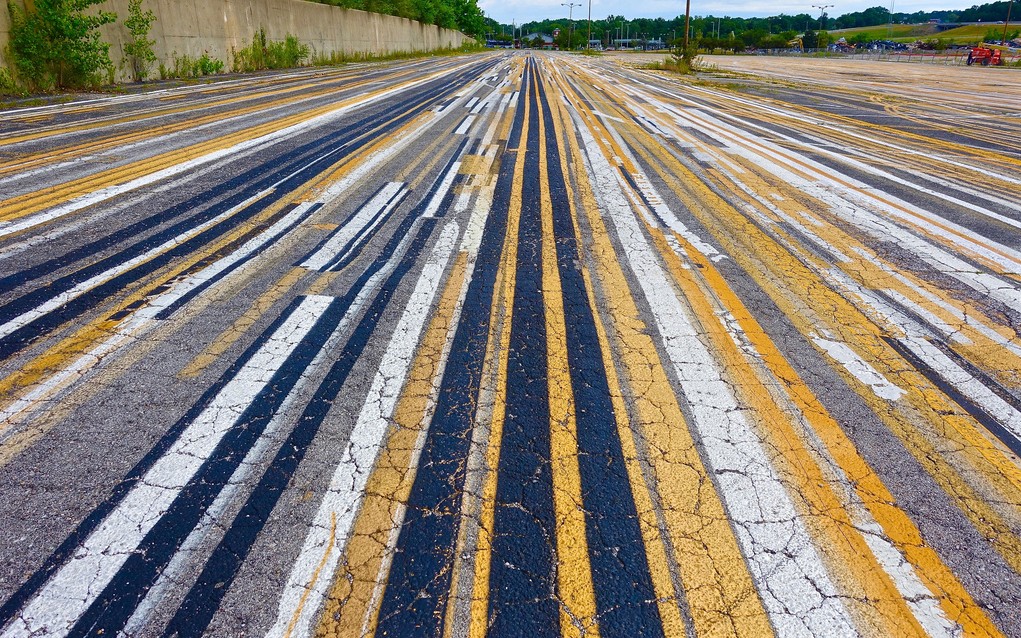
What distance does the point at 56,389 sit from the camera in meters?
3.51

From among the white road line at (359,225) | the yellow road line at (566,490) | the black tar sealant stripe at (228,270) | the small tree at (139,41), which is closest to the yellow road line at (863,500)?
the yellow road line at (566,490)

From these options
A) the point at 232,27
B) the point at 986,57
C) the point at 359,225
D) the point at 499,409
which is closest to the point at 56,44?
the point at 232,27

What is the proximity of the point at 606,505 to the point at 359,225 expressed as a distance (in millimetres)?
4758

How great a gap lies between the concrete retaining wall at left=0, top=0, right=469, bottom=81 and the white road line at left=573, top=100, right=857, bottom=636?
675 inches

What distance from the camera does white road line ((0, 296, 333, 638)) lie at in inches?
86.0

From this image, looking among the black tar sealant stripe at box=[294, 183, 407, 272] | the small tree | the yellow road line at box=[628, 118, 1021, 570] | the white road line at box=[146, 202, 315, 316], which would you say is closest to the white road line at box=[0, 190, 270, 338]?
the white road line at box=[146, 202, 315, 316]

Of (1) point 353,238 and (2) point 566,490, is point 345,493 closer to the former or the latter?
(2) point 566,490

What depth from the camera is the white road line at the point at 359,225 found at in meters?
5.54

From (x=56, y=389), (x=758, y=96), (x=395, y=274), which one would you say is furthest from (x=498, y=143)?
(x=758, y=96)

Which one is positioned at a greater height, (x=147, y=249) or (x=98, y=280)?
(x=147, y=249)

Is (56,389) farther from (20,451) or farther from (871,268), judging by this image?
(871,268)

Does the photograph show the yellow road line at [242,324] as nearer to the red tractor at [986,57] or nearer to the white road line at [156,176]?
the white road line at [156,176]

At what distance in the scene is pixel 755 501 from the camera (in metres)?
2.79

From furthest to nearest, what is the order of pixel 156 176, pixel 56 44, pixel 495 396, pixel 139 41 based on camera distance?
pixel 139 41
pixel 56 44
pixel 156 176
pixel 495 396
